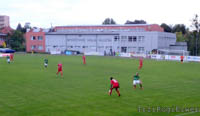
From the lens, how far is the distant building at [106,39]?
8069cm

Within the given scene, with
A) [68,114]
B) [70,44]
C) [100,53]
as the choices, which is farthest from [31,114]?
[70,44]

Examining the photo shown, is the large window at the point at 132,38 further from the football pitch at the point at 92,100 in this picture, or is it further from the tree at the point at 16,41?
the football pitch at the point at 92,100

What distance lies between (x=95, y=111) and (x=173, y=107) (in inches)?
203

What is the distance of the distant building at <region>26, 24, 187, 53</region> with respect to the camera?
80688mm

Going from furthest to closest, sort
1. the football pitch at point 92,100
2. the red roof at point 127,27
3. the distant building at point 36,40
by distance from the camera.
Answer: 1. the distant building at point 36,40
2. the red roof at point 127,27
3. the football pitch at point 92,100

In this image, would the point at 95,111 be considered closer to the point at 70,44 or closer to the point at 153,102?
the point at 153,102

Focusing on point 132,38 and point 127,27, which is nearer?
point 132,38

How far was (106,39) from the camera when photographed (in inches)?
3465

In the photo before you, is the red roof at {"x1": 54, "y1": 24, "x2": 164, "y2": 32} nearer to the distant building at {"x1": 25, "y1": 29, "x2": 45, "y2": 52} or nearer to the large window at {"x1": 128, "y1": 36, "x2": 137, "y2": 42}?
the large window at {"x1": 128, "y1": 36, "x2": 137, "y2": 42}

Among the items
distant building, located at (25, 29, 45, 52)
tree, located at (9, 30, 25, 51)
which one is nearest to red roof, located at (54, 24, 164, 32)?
distant building, located at (25, 29, 45, 52)

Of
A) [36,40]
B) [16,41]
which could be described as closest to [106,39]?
[36,40]

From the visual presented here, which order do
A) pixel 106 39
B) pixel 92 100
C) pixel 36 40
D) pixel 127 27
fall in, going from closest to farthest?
pixel 92 100, pixel 106 39, pixel 127 27, pixel 36 40

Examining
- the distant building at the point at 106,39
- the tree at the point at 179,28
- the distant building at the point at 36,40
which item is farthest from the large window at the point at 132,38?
the tree at the point at 179,28

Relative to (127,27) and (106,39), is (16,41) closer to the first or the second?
(106,39)
